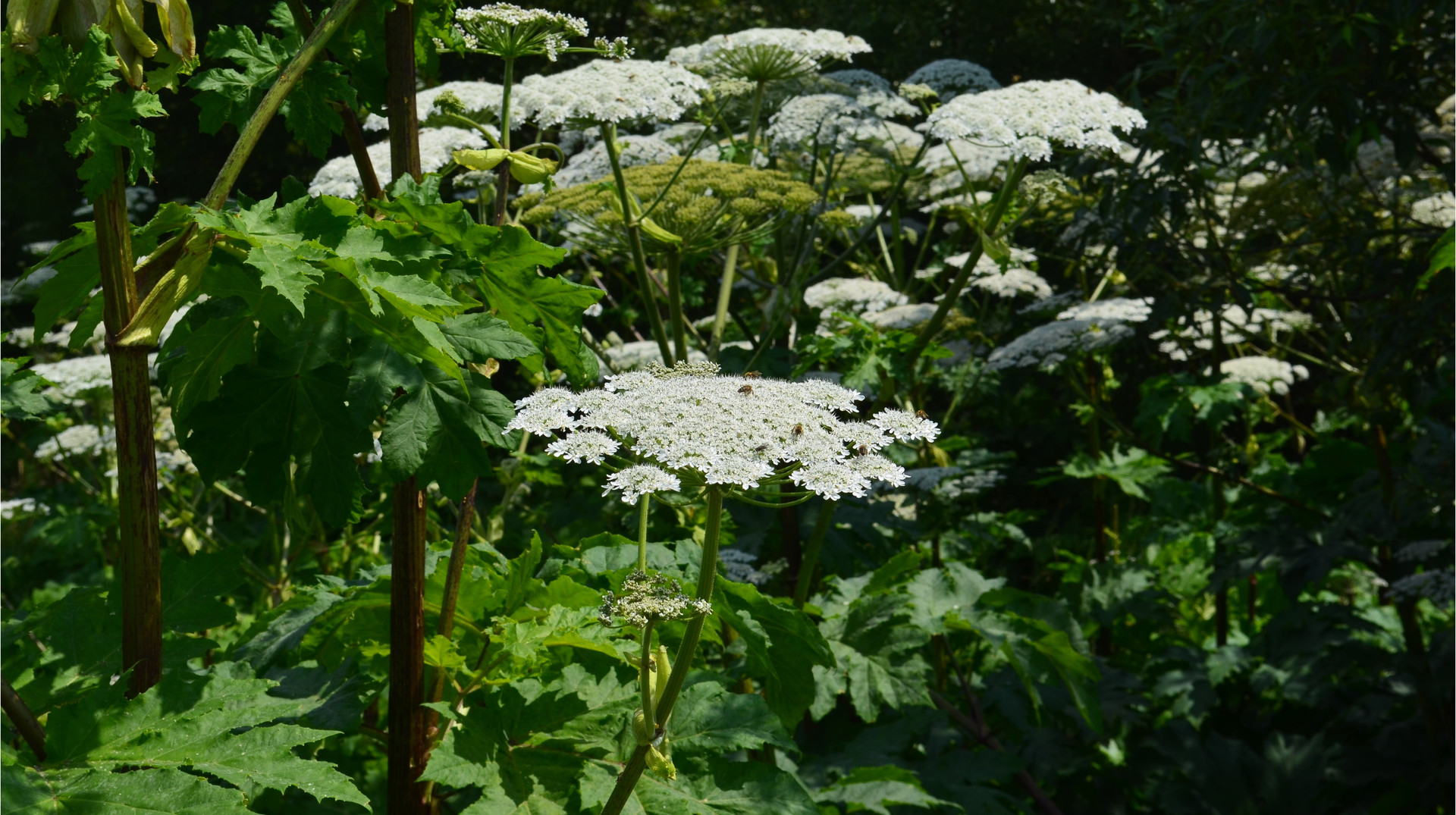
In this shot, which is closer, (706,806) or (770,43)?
(706,806)

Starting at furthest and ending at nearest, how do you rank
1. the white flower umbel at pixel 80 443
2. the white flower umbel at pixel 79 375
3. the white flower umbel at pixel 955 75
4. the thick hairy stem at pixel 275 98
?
the white flower umbel at pixel 80 443 → the white flower umbel at pixel 955 75 → the white flower umbel at pixel 79 375 → the thick hairy stem at pixel 275 98

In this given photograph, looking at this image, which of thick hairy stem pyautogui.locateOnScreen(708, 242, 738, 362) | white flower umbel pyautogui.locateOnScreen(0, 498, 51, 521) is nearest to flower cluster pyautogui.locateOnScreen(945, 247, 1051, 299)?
thick hairy stem pyautogui.locateOnScreen(708, 242, 738, 362)

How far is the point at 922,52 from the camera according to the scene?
9.31m

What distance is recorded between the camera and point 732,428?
1.38 meters

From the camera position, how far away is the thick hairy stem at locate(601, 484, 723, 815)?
1.30m

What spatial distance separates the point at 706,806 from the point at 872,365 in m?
2.07

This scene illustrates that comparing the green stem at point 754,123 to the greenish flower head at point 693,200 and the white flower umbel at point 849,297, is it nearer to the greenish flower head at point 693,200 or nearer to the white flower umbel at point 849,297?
the greenish flower head at point 693,200

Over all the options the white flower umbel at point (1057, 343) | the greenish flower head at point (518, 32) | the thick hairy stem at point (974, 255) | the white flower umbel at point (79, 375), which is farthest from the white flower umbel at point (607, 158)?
the white flower umbel at point (79, 375)

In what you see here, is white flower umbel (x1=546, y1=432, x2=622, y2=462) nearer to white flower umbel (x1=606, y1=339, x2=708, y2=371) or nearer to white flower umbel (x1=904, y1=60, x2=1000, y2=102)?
white flower umbel (x1=606, y1=339, x2=708, y2=371)

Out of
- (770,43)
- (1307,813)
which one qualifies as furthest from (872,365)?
(1307,813)

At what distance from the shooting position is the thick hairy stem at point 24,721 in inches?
47.1

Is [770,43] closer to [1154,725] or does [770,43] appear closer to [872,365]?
[872,365]

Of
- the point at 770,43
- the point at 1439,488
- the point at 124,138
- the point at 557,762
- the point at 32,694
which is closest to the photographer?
the point at 124,138

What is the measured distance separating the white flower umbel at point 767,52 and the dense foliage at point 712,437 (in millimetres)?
21
